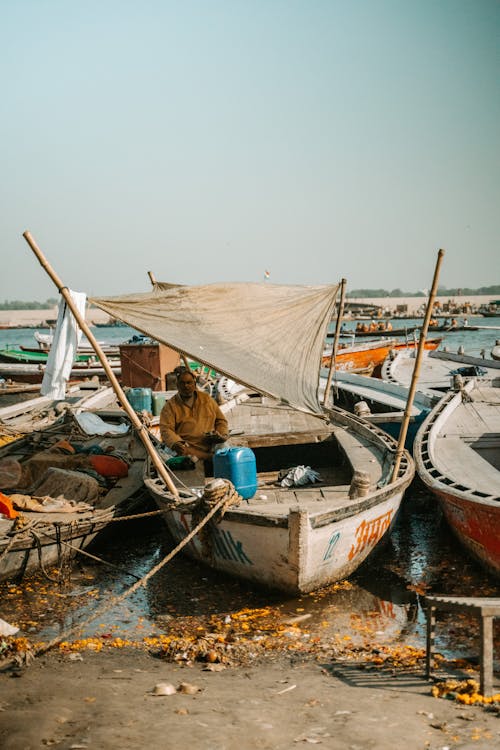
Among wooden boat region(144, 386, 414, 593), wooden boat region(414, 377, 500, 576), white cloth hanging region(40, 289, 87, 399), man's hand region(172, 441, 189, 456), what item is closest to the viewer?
wooden boat region(144, 386, 414, 593)

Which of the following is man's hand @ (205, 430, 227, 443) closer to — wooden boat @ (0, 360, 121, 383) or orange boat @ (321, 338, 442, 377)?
wooden boat @ (0, 360, 121, 383)

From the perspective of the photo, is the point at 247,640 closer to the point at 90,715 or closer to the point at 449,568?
the point at 90,715

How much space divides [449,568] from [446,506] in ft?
3.09

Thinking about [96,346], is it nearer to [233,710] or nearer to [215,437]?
[215,437]

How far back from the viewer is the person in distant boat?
1019cm

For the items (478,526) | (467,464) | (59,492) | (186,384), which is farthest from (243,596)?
(467,464)

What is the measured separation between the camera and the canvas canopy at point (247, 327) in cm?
867

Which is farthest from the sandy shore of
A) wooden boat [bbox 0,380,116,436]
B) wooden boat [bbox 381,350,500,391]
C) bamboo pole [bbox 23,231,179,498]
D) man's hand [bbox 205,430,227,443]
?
wooden boat [bbox 381,350,500,391]

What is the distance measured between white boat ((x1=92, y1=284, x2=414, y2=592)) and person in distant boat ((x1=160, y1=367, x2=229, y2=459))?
42 cm

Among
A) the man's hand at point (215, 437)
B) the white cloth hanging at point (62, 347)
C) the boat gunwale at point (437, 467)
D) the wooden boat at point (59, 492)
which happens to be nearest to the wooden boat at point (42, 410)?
the wooden boat at point (59, 492)

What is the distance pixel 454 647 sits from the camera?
6.79 m

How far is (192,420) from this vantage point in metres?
10.3

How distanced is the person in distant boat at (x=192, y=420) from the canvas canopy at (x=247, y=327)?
137 cm

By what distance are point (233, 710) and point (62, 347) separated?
6314mm
